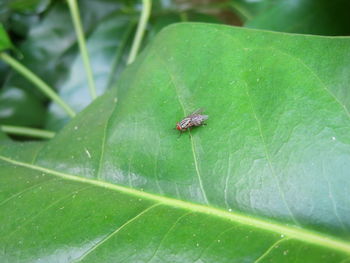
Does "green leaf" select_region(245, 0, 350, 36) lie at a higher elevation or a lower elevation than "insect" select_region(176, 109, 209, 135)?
higher

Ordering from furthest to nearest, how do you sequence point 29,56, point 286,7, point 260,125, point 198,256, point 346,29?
point 29,56 < point 286,7 < point 346,29 < point 260,125 < point 198,256

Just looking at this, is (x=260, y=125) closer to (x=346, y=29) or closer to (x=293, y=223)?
(x=293, y=223)

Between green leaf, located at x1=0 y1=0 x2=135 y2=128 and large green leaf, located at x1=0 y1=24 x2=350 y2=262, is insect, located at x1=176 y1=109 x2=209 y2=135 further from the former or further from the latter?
green leaf, located at x1=0 y1=0 x2=135 y2=128

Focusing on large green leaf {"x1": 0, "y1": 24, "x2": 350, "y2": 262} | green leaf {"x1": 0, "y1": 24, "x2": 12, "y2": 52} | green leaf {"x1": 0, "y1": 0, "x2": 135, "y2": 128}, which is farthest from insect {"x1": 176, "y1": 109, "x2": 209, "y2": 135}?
green leaf {"x1": 0, "y1": 0, "x2": 135, "y2": 128}

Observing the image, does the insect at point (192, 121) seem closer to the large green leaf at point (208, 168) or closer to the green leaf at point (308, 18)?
the large green leaf at point (208, 168)

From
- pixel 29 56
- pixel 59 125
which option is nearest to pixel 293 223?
pixel 59 125
